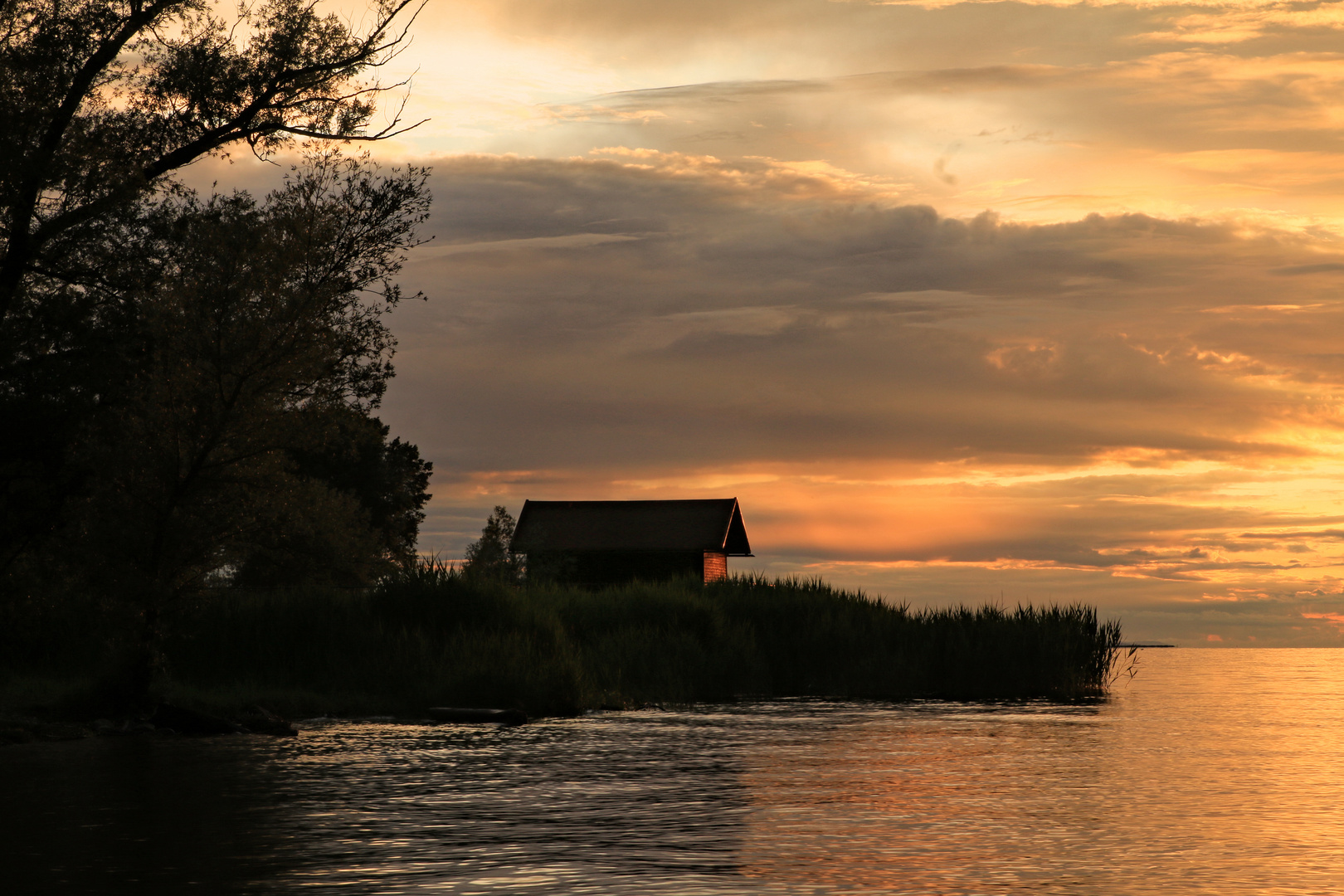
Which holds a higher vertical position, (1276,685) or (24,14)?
(24,14)

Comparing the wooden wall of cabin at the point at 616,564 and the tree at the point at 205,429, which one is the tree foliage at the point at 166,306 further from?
the wooden wall of cabin at the point at 616,564

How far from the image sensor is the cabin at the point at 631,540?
64.1m

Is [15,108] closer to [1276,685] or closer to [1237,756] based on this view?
[1237,756]

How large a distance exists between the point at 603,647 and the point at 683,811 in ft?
69.1

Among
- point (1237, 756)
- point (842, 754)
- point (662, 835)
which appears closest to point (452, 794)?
point (662, 835)

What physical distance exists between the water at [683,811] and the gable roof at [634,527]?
1485 inches

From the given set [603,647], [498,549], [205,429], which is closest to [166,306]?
[205,429]

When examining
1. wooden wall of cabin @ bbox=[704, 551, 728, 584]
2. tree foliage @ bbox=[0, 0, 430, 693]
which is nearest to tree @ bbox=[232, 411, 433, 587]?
tree foliage @ bbox=[0, 0, 430, 693]

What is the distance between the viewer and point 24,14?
99.0 ft

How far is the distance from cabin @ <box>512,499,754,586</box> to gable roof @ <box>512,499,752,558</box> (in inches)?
1.7

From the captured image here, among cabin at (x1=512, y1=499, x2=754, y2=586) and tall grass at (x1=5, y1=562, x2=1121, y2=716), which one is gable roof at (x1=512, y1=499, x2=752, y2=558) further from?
tall grass at (x1=5, y1=562, x2=1121, y2=716)

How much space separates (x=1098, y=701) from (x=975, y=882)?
2648cm

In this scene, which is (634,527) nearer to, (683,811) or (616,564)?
(616,564)

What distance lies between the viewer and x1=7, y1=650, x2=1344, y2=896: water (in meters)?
11.4
